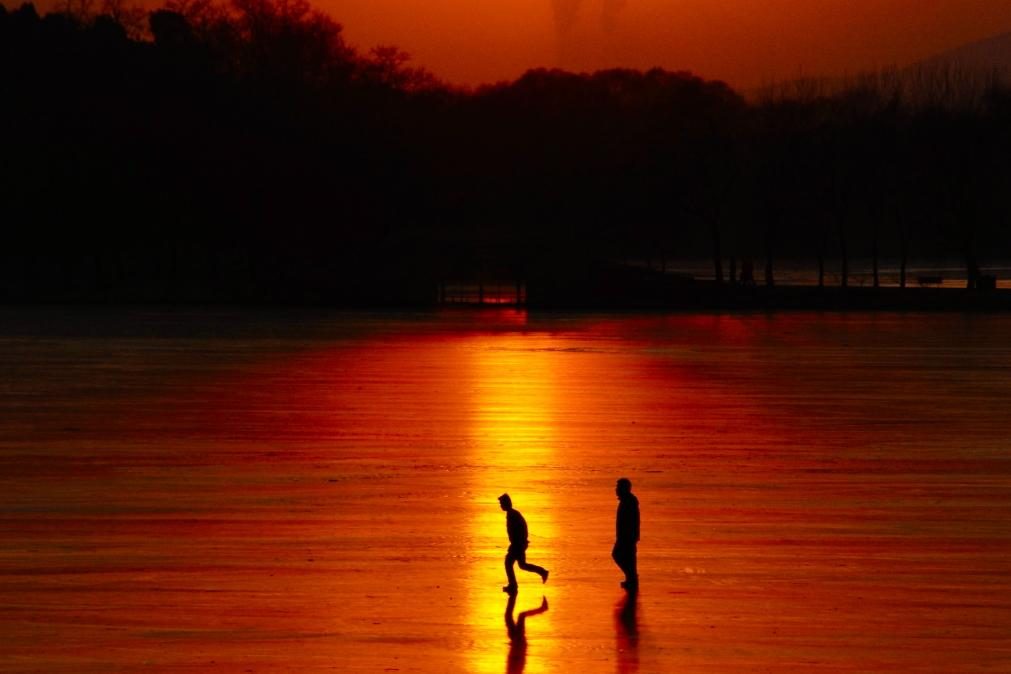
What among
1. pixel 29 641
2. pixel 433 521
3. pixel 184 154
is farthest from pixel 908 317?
pixel 29 641

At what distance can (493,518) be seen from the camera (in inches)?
831

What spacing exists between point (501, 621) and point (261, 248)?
96195 millimetres

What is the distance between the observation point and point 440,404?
122 ft

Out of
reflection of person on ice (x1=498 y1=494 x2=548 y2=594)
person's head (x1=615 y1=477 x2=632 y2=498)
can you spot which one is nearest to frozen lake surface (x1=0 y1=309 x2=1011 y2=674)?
reflection of person on ice (x1=498 y1=494 x2=548 y2=594)

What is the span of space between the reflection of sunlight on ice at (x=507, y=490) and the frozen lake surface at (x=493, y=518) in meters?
0.07

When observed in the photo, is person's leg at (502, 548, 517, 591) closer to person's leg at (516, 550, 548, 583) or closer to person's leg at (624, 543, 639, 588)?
person's leg at (516, 550, 548, 583)

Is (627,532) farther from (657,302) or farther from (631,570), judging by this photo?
(657,302)

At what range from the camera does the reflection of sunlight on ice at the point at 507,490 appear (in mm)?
14195

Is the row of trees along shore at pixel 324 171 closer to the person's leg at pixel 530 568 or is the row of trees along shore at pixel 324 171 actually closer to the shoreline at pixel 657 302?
the shoreline at pixel 657 302

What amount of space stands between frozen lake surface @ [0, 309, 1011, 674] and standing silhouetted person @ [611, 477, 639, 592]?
215 millimetres

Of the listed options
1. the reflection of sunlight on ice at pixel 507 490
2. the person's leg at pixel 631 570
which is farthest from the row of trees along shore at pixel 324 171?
the person's leg at pixel 631 570

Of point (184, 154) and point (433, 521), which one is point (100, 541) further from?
point (184, 154)

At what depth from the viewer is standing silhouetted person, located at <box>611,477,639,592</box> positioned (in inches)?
605

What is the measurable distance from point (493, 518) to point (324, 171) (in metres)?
92.4
